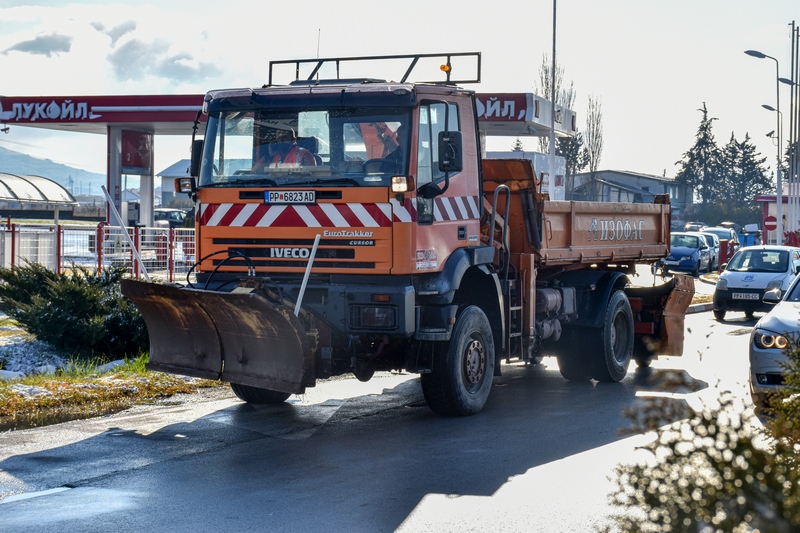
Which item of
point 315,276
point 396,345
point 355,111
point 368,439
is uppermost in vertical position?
point 355,111

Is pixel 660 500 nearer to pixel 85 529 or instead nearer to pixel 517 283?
pixel 85 529

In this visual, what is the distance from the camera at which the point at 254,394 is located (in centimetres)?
1056

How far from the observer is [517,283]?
1106cm

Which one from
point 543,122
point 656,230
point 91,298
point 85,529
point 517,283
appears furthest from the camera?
point 543,122

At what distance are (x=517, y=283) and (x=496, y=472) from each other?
3764 mm

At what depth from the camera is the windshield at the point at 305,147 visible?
30.4 feet

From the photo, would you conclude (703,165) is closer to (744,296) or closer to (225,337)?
(744,296)

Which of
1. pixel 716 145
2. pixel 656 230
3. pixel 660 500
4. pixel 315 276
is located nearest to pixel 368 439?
pixel 315 276

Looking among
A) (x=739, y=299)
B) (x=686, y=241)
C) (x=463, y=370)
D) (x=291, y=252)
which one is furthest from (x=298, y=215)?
(x=686, y=241)

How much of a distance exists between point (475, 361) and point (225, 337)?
2368 mm

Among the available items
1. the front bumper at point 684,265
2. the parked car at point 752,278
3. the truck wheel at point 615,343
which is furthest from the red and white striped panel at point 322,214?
the front bumper at point 684,265

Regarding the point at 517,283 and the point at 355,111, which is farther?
the point at 517,283

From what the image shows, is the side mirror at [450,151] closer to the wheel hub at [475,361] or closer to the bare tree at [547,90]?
the wheel hub at [475,361]

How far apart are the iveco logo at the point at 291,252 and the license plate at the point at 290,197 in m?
0.41
